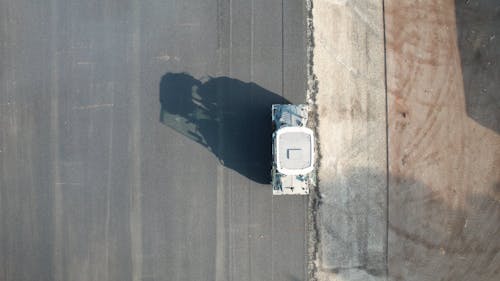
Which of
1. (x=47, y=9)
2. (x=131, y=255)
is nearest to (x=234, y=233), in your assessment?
(x=131, y=255)

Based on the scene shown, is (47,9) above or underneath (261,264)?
above

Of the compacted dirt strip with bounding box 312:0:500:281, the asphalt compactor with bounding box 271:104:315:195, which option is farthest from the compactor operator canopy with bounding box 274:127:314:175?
the compacted dirt strip with bounding box 312:0:500:281

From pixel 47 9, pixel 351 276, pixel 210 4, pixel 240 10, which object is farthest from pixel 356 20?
pixel 47 9

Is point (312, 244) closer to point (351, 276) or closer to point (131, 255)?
point (351, 276)

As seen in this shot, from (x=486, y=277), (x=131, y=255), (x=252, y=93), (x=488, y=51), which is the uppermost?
(x=488, y=51)

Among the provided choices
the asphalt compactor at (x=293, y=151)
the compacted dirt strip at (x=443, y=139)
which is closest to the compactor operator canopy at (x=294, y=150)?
the asphalt compactor at (x=293, y=151)

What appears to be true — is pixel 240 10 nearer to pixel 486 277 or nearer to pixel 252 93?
pixel 252 93

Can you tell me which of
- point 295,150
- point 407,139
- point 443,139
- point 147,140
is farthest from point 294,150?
point 443,139
